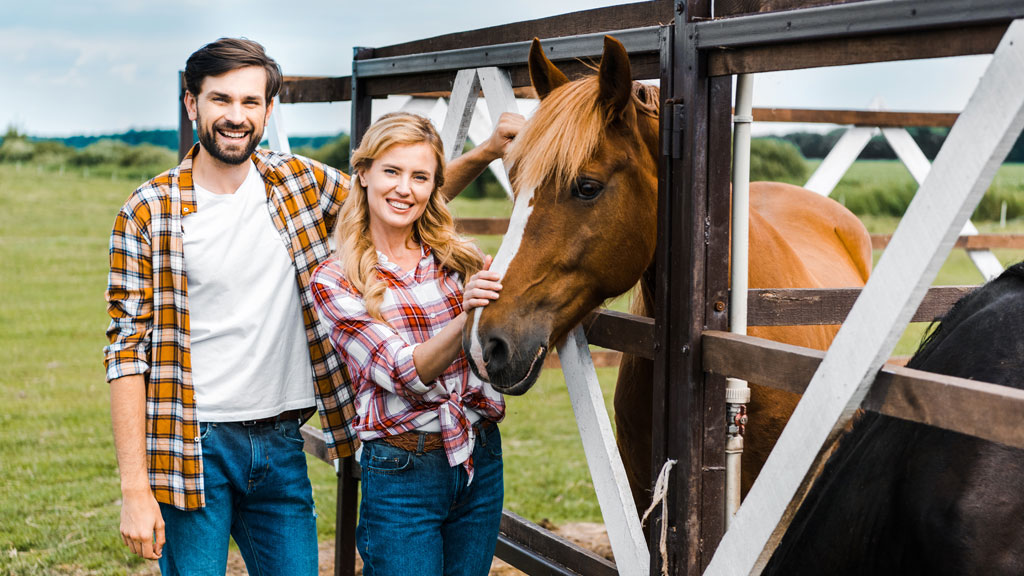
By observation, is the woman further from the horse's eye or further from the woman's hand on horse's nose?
the horse's eye

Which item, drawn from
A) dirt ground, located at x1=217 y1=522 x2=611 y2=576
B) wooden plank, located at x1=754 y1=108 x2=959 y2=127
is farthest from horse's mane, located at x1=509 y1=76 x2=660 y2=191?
wooden plank, located at x1=754 y1=108 x2=959 y2=127

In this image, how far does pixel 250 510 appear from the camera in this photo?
257 centimetres

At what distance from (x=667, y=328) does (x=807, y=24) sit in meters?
0.74

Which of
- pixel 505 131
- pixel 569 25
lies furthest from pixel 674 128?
pixel 569 25

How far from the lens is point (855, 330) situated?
1637 mm

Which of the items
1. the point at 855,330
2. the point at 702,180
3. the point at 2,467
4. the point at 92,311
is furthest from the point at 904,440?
the point at 92,311

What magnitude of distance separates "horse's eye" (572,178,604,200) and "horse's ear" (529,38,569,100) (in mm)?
295

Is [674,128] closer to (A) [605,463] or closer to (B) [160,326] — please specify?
(A) [605,463]

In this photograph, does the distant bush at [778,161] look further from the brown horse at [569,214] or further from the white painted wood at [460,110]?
the brown horse at [569,214]

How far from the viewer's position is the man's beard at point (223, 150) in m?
2.41

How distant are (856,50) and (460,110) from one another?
1.55 meters

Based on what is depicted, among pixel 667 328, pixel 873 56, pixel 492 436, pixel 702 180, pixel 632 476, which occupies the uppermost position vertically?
pixel 873 56

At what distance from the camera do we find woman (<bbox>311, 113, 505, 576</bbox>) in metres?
2.23

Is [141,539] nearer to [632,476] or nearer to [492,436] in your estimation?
[492,436]
